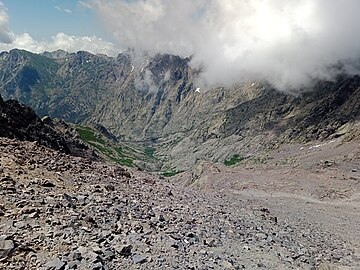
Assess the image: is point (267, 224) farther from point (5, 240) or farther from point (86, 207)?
point (5, 240)

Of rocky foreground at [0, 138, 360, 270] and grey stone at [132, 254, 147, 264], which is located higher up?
rocky foreground at [0, 138, 360, 270]

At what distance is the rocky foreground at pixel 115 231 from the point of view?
14.7 m

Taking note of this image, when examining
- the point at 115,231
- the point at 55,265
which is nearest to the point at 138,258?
the point at 115,231

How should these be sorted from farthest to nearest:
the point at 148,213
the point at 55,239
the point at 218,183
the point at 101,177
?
1. the point at 218,183
2. the point at 101,177
3. the point at 148,213
4. the point at 55,239

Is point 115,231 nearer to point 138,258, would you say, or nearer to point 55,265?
point 138,258

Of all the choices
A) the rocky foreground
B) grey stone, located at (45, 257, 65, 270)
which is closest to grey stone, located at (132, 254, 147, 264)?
the rocky foreground

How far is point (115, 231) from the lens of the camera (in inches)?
688

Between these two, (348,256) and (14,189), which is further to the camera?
(348,256)

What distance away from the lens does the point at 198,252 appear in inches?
700

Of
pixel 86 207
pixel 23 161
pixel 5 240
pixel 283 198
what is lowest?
pixel 5 240

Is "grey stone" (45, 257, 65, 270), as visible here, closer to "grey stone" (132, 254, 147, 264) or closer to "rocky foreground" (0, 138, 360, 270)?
"rocky foreground" (0, 138, 360, 270)

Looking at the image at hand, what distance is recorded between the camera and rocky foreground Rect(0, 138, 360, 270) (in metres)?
14.7

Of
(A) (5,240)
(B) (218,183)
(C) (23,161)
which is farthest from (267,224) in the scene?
(B) (218,183)

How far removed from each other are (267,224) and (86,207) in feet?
48.5
